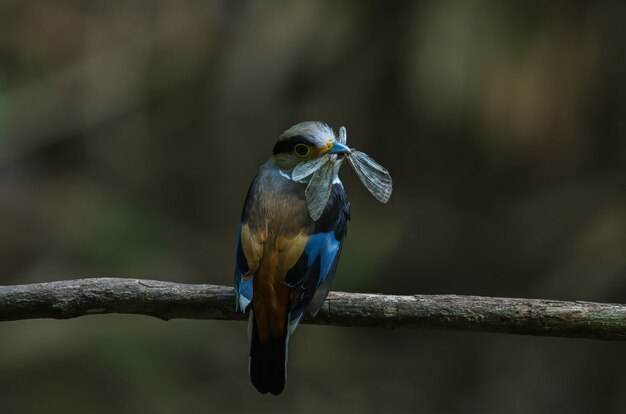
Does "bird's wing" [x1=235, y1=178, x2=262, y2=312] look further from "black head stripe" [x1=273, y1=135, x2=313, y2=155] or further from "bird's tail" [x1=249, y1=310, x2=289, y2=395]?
"black head stripe" [x1=273, y1=135, x2=313, y2=155]

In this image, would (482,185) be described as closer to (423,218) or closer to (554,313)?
(423,218)

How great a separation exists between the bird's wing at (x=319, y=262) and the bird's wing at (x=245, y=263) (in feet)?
0.45

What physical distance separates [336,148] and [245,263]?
0.67m

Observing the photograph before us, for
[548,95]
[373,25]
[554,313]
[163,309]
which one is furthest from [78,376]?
[554,313]

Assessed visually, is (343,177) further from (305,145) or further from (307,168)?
(307,168)

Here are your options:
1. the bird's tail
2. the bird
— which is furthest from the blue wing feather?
the bird's tail

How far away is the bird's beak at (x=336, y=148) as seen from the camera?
3.90 m

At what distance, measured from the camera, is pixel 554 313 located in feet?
10.9

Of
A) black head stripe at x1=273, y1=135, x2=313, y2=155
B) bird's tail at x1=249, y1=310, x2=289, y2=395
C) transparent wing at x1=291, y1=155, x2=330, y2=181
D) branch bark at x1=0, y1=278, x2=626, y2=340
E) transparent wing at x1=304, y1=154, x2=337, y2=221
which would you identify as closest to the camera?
branch bark at x1=0, y1=278, x2=626, y2=340

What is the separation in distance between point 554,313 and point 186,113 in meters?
6.34

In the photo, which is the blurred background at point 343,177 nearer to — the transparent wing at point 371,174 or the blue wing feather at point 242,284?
the transparent wing at point 371,174

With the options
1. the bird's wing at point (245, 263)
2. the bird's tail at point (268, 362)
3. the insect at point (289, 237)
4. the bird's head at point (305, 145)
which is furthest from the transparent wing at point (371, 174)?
the bird's tail at point (268, 362)

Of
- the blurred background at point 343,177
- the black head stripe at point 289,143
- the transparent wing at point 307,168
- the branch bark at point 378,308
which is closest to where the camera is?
the branch bark at point 378,308

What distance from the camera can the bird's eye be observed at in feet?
13.3
